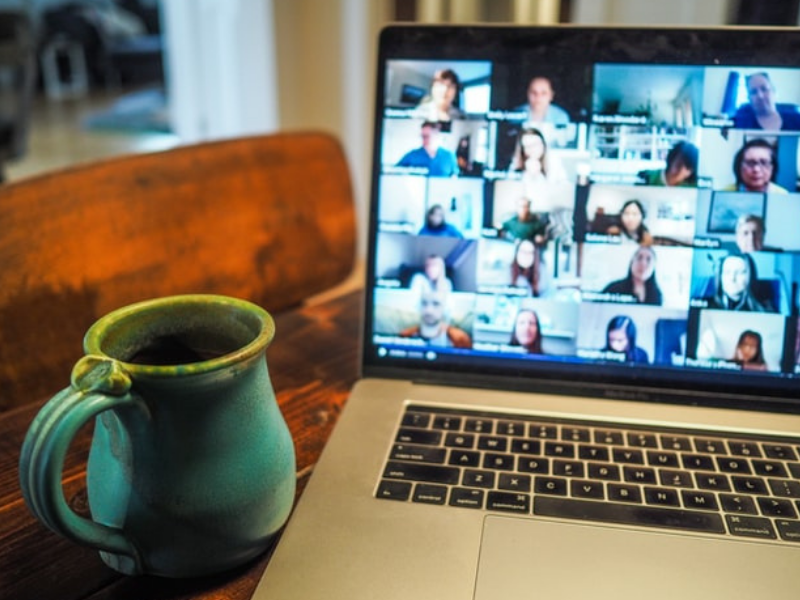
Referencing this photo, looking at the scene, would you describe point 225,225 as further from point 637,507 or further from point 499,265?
point 637,507

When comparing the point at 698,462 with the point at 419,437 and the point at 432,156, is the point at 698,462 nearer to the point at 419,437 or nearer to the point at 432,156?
the point at 419,437

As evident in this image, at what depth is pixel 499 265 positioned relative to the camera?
0.62m

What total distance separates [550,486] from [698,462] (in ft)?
0.35

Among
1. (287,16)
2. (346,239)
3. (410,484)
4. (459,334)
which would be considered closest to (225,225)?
(346,239)

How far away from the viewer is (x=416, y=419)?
0.59 meters

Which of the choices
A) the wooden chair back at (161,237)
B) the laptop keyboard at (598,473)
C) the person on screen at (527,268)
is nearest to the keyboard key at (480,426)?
the laptop keyboard at (598,473)

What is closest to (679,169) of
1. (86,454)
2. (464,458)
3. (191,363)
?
(464,458)

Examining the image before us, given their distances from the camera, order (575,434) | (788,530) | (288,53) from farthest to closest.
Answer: (288,53)
(575,434)
(788,530)

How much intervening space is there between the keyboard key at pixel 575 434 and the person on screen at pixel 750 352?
0.13 m

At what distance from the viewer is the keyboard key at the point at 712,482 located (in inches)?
19.9

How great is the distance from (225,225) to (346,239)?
0.21 meters

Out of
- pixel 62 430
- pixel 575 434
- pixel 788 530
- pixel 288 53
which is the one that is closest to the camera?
pixel 62 430

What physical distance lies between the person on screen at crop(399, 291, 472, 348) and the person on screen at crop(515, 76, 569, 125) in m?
0.15

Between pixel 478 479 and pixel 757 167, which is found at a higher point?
pixel 757 167
